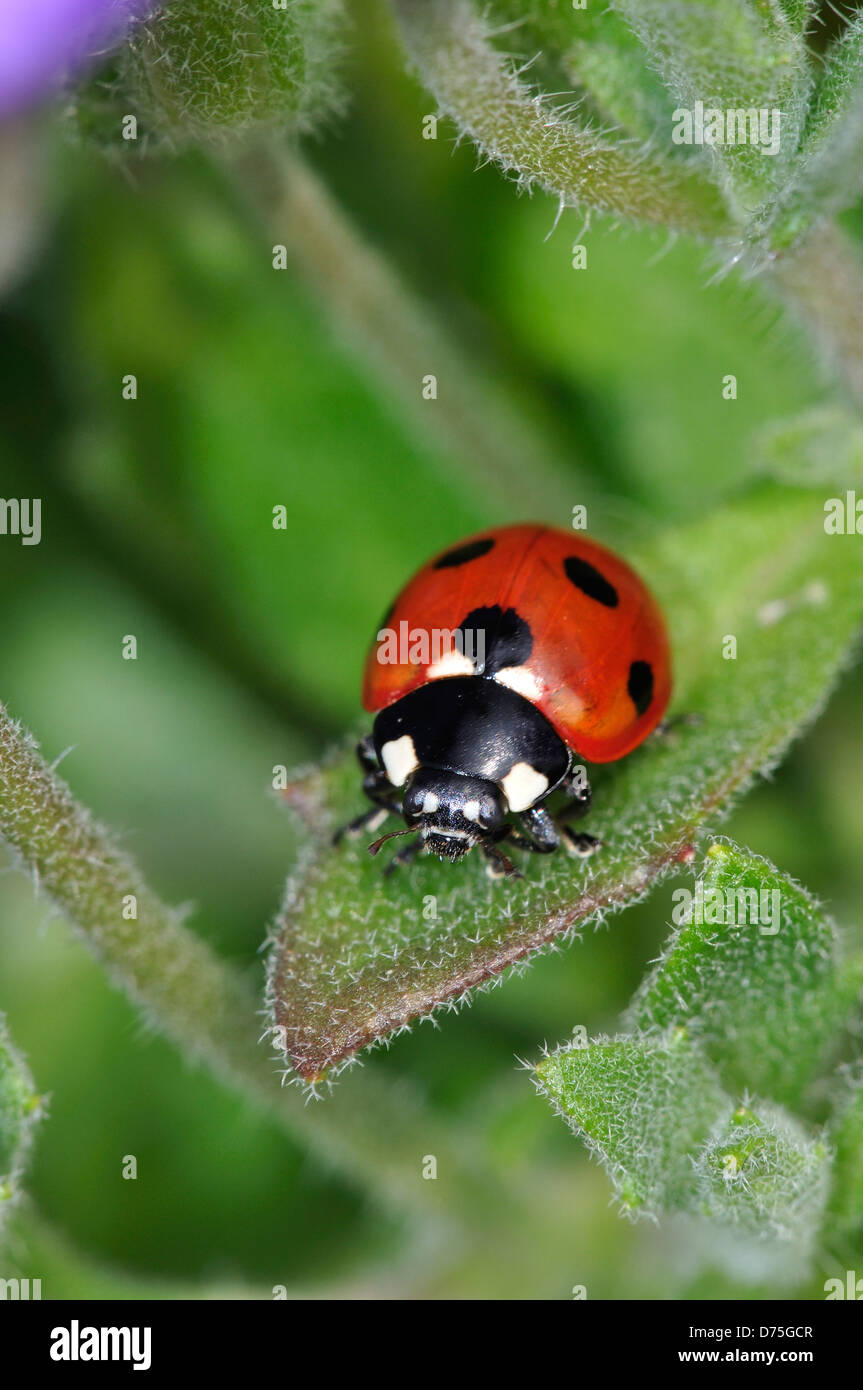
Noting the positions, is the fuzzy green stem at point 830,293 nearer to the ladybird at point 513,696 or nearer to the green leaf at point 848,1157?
the ladybird at point 513,696

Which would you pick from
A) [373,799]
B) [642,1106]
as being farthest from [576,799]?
[642,1106]

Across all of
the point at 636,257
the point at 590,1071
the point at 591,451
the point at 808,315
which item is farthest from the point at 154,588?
the point at 590,1071

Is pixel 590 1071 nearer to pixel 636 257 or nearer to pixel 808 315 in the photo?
pixel 808 315

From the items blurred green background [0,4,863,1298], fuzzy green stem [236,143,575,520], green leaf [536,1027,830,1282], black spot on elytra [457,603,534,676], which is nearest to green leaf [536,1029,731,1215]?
green leaf [536,1027,830,1282]

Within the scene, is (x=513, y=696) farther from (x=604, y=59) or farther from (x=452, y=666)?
(x=604, y=59)

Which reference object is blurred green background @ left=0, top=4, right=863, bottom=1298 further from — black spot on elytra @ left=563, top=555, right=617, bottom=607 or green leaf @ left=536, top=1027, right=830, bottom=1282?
green leaf @ left=536, top=1027, right=830, bottom=1282

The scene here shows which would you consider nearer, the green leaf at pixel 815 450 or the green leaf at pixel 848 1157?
the green leaf at pixel 848 1157

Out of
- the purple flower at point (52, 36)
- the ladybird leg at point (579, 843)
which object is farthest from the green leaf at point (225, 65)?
the ladybird leg at point (579, 843)
